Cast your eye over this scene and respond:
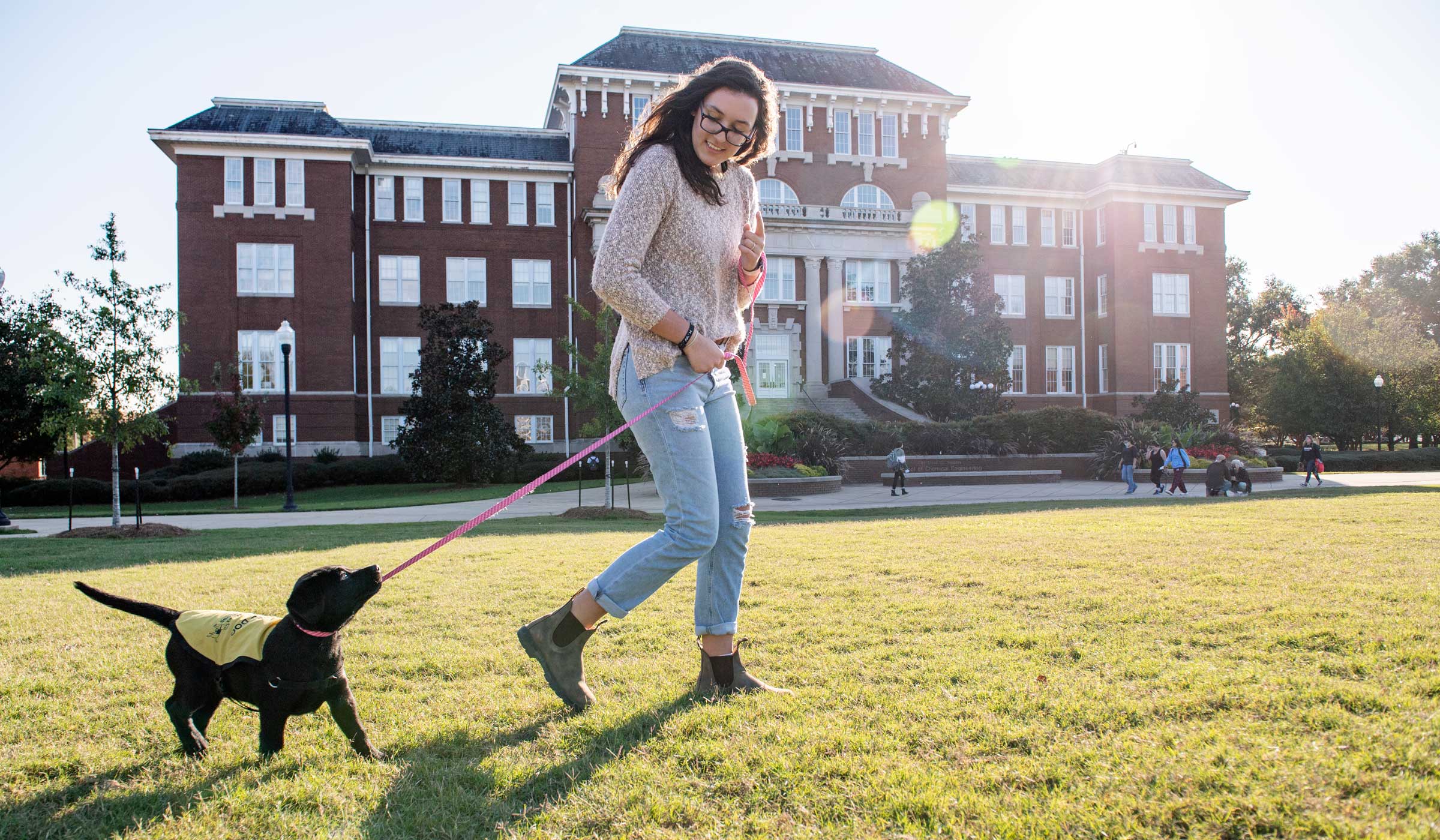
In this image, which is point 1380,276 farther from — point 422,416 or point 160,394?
point 160,394

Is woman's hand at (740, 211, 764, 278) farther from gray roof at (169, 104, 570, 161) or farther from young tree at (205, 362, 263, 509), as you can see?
gray roof at (169, 104, 570, 161)

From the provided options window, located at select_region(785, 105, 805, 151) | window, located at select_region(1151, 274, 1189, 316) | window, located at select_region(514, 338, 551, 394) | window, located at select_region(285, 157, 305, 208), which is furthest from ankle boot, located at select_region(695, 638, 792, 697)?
window, located at select_region(1151, 274, 1189, 316)

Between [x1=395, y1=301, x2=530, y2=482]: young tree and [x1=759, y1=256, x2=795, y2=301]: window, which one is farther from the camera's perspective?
[x1=759, y1=256, x2=795, y2=301]: window

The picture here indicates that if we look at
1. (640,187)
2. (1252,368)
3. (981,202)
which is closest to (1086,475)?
(981,202)

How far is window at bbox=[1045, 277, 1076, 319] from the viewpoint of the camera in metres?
42.2

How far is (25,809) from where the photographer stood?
241 cm

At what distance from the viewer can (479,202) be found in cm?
3544

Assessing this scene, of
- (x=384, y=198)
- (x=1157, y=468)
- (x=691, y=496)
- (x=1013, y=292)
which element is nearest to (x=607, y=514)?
(x=691, y=496)

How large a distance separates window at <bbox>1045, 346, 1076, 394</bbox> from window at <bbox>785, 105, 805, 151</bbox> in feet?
52.8

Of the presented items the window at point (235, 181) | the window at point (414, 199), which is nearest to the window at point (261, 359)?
the window at point (235, 181)

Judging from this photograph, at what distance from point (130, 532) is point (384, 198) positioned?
25.2 m

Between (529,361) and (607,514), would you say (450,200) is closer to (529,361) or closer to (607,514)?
(529,361)

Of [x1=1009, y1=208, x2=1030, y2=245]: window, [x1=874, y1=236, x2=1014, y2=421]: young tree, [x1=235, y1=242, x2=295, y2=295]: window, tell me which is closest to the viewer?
[x1=874, y1=236, x2=1014, y2=421]: young tree

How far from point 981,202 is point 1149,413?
1303 centimetres
